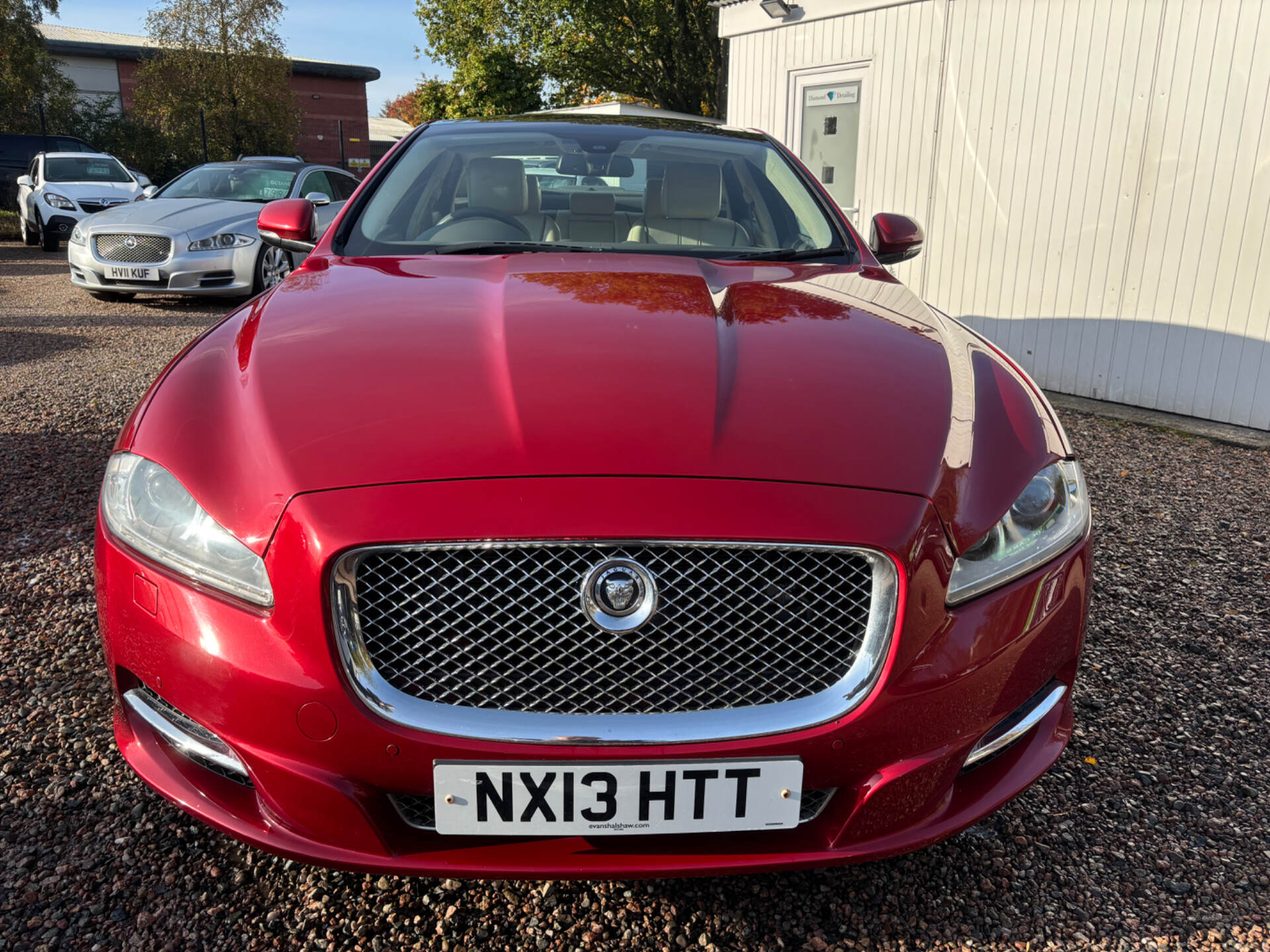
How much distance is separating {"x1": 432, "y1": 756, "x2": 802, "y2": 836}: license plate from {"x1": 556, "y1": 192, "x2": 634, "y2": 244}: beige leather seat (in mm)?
1634

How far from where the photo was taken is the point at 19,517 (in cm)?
372

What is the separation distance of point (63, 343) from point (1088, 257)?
295 inches

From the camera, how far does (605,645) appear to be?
1417mm

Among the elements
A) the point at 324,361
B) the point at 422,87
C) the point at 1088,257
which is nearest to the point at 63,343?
the point at 324,361

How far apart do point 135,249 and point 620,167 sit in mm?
7374

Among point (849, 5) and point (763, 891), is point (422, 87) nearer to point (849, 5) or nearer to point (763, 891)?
point (849, 5)

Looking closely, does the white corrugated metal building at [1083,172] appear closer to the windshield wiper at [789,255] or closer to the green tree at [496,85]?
the windshield wiper at [789,255]

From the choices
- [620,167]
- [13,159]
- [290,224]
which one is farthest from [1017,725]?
[13,159]

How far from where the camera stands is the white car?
15.1m

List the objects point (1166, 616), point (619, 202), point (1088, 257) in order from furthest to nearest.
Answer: point (1088, 257) → point (1166, 616) → point (619, 202)

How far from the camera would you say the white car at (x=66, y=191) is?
15.1 meters

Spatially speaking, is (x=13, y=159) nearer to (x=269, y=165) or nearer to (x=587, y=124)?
(x=269, y=165)

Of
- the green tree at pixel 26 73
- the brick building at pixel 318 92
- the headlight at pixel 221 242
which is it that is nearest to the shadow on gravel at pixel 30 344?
the headlight at pixel 221 242

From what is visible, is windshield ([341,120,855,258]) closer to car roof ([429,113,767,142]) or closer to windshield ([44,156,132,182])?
car roof ([429,113,767,142])
